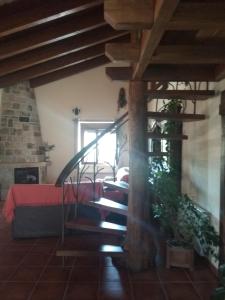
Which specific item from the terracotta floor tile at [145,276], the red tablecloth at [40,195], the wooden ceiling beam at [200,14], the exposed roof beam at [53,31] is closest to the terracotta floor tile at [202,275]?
the terracotta floor tile at [145,276]

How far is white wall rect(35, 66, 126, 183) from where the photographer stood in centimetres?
838

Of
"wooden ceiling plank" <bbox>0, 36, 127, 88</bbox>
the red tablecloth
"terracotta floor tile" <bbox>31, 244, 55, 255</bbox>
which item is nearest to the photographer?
"terracotta floor tile" <bbox>31, 244, 55, 255</bbox>

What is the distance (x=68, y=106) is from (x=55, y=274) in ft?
19.4

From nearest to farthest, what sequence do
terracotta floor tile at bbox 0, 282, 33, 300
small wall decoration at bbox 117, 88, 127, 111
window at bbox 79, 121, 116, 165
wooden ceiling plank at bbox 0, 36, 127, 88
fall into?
terracotta floor tile at bbox 0, 282, 33, 300
wooden ceiling plank at bbox 0, 36, 127, 88
small wall decoration at bbox 117, 88, 127, 111
window at bbox 79, 121, 116, 165

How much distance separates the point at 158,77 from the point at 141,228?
155cm

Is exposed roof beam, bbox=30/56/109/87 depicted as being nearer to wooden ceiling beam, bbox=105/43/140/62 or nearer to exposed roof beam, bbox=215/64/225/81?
exposed roof beam, bbox=215/64/225/81

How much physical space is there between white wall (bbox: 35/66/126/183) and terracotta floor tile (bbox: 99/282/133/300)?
5838mm

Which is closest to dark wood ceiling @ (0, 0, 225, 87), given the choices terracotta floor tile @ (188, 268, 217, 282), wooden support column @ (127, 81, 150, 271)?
wooden support column @ (127, 81, 150, 271)

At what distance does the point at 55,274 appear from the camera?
305 cm

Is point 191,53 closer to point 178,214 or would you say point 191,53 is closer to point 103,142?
point 178,214

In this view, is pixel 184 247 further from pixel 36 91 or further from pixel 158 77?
pixel 36 91

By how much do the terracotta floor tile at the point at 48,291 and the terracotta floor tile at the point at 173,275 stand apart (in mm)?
970

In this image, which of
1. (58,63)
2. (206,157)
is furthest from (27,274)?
(58,63)

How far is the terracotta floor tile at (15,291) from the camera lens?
2.58 meters
